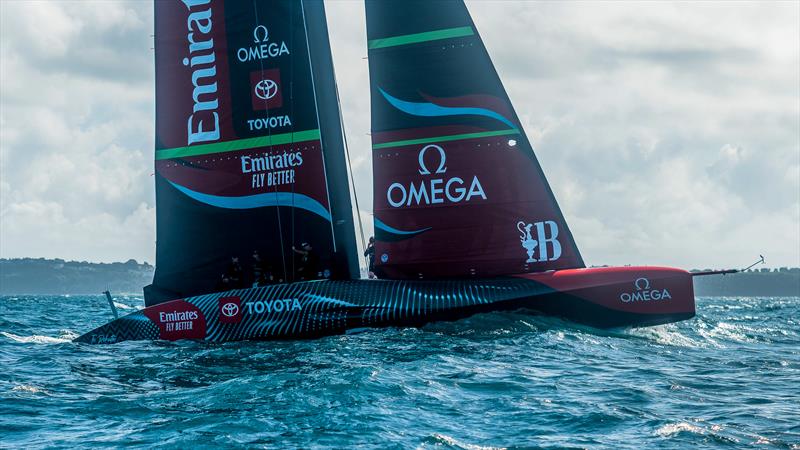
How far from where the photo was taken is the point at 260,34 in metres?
17.5

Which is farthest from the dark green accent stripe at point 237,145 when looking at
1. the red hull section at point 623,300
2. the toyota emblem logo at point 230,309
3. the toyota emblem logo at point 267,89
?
the red hull section at point 623,300

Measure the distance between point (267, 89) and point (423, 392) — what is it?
29.8ft

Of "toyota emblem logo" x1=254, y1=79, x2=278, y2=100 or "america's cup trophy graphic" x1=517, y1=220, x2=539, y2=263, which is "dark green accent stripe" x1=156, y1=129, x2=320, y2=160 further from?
"america's cup trophy graphic" x1=517, y1=220, x2=539, y2=263

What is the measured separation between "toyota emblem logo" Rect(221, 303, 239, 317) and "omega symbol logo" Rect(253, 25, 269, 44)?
5.00 m

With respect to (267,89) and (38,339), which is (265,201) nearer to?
(267,89)

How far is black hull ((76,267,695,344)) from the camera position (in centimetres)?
1513

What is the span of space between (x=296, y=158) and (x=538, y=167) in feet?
14.4

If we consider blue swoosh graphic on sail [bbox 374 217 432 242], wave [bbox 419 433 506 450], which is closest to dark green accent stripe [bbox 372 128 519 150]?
blue swoosh graphic on sail [bbox 374 217 432 242]

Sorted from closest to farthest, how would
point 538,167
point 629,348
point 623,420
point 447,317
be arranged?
point 623,420, point 629,348, point 447,317, point 538,167

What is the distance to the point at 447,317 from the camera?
15172 millimetres

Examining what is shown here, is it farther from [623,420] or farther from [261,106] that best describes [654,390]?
[261,106]

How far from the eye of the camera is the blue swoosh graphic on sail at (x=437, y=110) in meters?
16.2

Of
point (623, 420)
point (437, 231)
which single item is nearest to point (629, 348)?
point (437, 231)

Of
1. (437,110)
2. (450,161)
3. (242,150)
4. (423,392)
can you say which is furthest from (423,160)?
(423,392)
